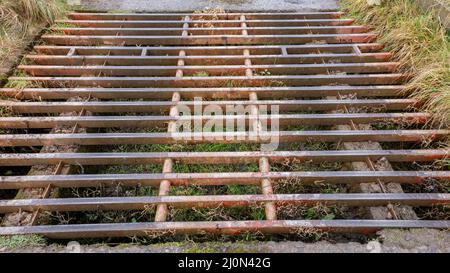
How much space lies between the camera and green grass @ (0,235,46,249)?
1.81m

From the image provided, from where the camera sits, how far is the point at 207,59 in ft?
9.71

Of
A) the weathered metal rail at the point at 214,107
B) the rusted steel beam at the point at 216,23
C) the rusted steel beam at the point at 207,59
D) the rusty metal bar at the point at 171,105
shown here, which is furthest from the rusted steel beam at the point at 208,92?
the rusted steel beam at the point at 216,23

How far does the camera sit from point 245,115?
245 cm

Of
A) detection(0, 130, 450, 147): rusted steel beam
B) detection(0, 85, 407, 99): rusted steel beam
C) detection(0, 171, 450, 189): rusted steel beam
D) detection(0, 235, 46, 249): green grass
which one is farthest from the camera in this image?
detection(0, 85, 407, 99): rusted steel beam

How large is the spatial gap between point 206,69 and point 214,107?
461 mm

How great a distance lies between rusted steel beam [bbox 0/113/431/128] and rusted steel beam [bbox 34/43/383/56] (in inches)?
33.2

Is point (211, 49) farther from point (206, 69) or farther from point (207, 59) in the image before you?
point (206, 69)

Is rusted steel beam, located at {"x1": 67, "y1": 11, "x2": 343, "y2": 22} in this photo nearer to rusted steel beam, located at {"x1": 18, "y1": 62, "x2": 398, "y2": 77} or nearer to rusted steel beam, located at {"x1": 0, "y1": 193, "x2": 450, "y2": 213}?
rusted steel beam, located at {"x1": 18, "y1": 62, "x2": 398, "y2": 77}

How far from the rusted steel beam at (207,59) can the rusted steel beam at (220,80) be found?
0.81 feet

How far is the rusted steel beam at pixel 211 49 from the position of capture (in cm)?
304

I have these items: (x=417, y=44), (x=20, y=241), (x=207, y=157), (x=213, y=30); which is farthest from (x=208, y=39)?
(x=20, y=241)

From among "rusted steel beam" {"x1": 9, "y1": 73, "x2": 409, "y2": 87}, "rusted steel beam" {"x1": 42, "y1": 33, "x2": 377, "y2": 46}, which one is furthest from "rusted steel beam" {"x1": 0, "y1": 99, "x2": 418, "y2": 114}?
"rusted steel beam" {"x1": 42, "y1": 33, "x2": 377, "y2": 46}
